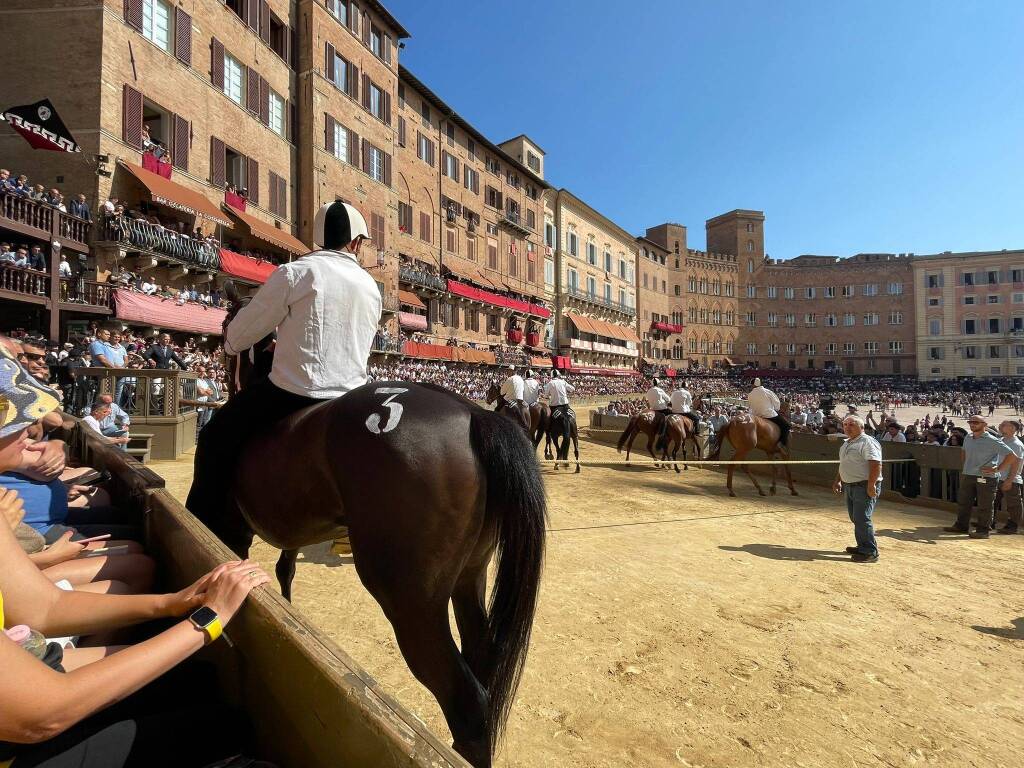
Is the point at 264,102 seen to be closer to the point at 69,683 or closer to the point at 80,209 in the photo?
the point at 80,209

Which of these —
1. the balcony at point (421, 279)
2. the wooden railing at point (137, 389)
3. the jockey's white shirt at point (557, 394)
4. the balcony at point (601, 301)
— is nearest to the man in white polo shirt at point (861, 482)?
the jockey's white shirt at point (557, 394)

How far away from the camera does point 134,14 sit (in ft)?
51.6

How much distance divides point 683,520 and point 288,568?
6103mm

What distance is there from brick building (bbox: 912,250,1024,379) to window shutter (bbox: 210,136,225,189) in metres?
77.0

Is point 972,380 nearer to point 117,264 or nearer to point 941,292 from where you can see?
point 941,292

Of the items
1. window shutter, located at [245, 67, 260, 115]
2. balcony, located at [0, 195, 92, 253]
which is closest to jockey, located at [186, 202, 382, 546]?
balcony, located at [0, 195, 92, 253]

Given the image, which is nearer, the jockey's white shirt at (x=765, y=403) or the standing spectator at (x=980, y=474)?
the standing spectator at (x=980, y=474)

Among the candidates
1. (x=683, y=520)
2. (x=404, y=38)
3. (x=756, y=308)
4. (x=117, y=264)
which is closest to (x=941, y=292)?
(x=756, y=308)

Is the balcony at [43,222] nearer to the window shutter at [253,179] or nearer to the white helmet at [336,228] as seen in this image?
the window shutter at [253,179]

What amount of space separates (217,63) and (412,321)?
45.6ft

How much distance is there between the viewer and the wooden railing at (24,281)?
11.8 m

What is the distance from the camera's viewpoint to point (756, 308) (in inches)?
2766

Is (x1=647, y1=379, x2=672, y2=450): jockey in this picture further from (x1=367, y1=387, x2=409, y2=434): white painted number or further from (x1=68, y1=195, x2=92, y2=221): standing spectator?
(x1=68, y1=195, x2=92, y2=221): standing spectator

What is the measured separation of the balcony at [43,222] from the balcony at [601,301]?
38.0 meters
